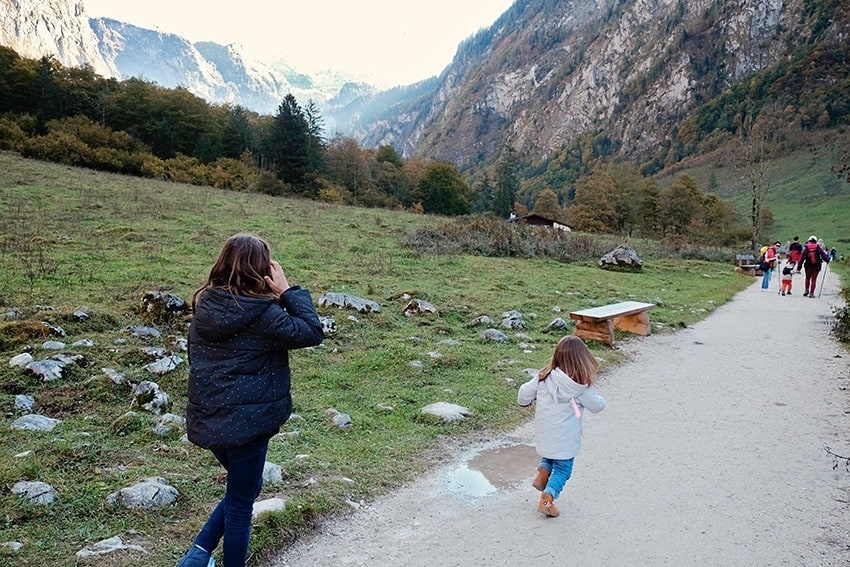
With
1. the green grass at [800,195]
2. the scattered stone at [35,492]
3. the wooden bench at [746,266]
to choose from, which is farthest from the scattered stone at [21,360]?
the green grass at [800,195]

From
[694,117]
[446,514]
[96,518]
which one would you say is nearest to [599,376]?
[446,514]

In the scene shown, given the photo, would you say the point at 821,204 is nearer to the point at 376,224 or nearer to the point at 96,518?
the point at 376,224

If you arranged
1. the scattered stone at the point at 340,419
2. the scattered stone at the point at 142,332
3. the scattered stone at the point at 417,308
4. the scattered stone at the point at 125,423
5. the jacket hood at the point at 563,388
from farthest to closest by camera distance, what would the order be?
the scattered stone at the point at 417,308 < the scattered stone at the point at 142,332 < the scattered stone at the point at 340,419 < the scattered stone at the point at 125,423 < the jacket hood at the point at 563,388

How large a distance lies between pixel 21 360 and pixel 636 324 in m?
11.5

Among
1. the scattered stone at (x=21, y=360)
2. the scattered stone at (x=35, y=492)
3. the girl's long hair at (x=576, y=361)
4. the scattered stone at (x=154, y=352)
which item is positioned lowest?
the scattered stone at (x=35, y=492)

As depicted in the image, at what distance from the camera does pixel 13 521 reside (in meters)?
3.58

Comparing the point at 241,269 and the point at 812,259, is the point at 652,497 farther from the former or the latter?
the point at 812,259

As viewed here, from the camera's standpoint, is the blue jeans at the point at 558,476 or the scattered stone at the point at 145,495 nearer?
the scattered stone at the point at 145,495

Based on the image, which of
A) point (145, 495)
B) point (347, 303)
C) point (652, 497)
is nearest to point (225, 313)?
point (145, 495)

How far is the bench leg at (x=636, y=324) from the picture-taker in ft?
39.4

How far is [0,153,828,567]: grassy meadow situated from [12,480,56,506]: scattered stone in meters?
0.06

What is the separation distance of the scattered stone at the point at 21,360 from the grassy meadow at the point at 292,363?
0.15 meters

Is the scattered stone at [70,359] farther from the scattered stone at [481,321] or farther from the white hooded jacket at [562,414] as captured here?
the scattered stone at [481,321]

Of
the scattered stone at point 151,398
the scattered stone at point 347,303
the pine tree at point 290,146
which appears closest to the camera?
the scattered stone at point 151,398
